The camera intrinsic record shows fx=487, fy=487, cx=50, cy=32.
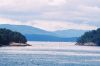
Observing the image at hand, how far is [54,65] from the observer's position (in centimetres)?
10069

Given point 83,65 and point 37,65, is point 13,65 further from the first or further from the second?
point 83,65

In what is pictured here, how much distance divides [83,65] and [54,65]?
6.21 metres

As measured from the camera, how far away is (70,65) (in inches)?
3984

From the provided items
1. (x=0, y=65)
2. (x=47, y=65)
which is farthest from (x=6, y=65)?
(x=47, y=65)

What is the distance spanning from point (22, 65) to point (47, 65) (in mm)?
5781

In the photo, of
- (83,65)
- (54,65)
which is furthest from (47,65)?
(83,65)

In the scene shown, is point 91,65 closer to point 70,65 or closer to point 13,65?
point 70,65

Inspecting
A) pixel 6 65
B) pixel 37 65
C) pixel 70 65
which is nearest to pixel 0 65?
pixel 6 65

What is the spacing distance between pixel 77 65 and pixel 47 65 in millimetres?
6306

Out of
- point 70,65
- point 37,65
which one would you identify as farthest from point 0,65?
point 70,65

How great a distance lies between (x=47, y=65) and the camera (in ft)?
328

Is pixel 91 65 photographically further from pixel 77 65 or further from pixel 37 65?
pixel 37 65

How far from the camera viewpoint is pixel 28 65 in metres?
97.2

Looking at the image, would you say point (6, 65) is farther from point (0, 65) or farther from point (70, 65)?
point (70, 65)
